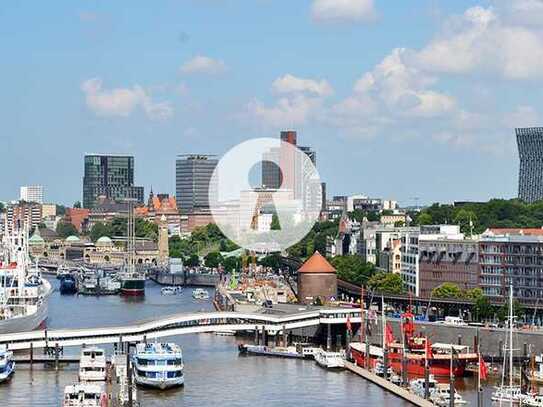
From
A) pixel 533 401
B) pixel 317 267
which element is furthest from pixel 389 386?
pixel 317 267

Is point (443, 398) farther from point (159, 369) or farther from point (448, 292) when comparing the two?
point (448, 292)

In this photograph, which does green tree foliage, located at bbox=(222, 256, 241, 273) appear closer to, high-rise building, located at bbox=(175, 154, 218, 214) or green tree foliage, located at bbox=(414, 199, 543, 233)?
green tree foliage, located at bbox=(414, 199, 543, 233)

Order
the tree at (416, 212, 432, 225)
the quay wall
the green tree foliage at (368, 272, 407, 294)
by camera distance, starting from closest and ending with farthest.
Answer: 1. the green tree foliage at (368, 272, 407, 294)
2. the tree at (416, 212, 432, 225)
3. the quay wall

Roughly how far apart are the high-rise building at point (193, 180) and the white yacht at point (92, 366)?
421 ft

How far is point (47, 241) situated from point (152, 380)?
11245 cm

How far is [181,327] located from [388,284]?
1991 centimetres

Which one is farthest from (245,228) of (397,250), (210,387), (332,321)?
(210,387)

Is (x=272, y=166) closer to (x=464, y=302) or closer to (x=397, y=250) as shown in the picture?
(x=397, y=250)

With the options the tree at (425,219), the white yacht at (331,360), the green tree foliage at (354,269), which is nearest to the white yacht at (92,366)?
the white yacht at (331,360)

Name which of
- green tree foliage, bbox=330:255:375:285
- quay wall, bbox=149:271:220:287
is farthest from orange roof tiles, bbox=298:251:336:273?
quay wall, bbox=149:271:220:287

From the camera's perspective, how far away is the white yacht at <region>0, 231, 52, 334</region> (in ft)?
162

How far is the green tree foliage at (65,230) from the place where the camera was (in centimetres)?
16054

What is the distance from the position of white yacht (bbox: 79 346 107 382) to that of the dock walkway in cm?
658

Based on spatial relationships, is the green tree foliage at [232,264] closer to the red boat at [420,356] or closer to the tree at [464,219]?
the tree at [464,219]
